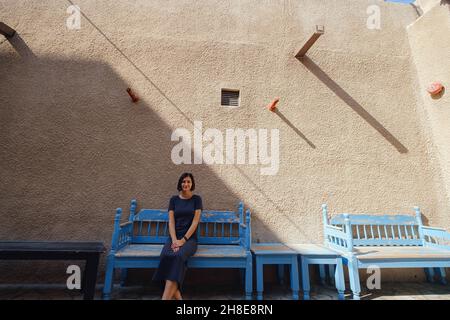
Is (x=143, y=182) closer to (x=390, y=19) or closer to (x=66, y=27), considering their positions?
(x=66, y=27)

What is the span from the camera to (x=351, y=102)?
3688mm

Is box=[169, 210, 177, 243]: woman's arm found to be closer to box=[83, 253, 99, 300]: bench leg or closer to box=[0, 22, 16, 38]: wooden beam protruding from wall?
box=[83, 253, 99, 300]: bench leg

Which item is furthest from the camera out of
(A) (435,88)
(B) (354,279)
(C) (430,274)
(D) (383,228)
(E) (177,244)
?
(A) (435,88)

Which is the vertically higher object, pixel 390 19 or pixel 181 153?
pixel 390 19

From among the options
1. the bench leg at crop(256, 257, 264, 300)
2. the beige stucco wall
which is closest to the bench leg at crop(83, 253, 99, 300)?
the beige stucco wall

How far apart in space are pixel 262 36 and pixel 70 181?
3706mm

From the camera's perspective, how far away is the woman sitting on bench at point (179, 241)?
86.7 inches

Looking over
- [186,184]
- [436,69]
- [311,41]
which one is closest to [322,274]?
[186,184]

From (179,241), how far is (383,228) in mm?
3001

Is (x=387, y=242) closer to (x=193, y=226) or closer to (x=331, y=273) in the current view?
(x=331, y=273)

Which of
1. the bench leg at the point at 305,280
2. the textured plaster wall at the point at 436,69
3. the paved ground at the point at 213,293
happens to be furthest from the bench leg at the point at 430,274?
the bench leg at the point at 305,280

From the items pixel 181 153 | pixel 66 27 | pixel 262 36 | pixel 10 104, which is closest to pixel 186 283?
pixel 181 153

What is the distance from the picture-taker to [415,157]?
3.57 meters

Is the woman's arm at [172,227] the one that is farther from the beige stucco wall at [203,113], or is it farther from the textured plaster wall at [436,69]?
the textured plaster wall at [436,69]
